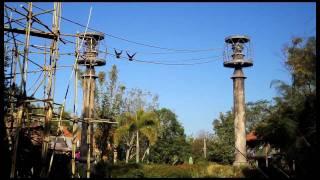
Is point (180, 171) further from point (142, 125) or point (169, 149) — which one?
point (169, 149)

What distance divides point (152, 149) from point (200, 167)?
19938 millimetres

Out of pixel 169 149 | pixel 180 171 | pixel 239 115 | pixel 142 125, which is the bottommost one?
pixel 180 171

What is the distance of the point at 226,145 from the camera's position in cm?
4228

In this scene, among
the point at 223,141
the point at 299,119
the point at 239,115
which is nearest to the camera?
the point at 299,119

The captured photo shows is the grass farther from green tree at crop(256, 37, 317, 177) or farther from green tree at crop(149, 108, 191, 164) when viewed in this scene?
green tree at crop(149, 108, 191, 164)

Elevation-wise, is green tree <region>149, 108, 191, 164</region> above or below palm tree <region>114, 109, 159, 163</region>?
below

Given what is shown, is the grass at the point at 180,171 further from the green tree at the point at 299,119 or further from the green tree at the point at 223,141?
the green tree at the point at 223,141

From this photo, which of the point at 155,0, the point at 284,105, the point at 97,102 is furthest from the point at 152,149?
the point at 155,0

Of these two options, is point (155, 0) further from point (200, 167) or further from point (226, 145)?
point (226, 145)

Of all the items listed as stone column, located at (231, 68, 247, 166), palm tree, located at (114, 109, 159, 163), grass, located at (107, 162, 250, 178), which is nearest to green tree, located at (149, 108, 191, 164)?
palm tree, located at (114, 109, 159, 163)

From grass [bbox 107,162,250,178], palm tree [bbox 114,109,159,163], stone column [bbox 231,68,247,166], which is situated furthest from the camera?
palm tree [bbox 114,109,159,163]

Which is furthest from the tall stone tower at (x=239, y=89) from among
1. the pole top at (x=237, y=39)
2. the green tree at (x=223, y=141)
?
the green tree at (x=223, y=141)

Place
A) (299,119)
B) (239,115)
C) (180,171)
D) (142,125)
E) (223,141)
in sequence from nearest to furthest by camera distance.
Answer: (299,119), (180,171), (239,115), (142,125), (223,141)

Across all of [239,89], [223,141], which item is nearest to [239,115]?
[239,89]
